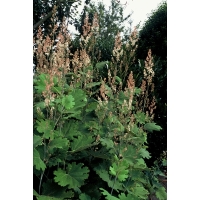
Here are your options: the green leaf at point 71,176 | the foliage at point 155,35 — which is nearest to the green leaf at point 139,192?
the green leaf at point 71,176

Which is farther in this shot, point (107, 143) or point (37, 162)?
point (107, 143)

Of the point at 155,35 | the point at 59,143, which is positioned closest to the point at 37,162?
the point at 59,143

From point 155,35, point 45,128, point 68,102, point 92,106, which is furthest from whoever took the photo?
point 155,35

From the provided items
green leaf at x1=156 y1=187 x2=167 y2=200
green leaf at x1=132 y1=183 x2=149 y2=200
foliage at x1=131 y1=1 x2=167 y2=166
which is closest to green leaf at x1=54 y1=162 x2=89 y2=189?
green leaf at x1=132 y1=183 x2=149 y2=200

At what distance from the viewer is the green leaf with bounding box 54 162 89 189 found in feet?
6.25

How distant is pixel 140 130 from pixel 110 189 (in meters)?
0.58

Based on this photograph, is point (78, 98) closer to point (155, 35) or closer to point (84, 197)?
point (84, 197)

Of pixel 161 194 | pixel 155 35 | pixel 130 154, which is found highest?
pixel 155 35

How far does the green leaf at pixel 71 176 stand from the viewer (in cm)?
190

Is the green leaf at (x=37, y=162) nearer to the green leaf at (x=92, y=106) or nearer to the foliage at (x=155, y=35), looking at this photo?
the green leaf at (x=92, y=106)

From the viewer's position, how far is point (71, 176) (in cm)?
198

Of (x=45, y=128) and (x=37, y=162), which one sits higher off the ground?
(x=45, y=128)
